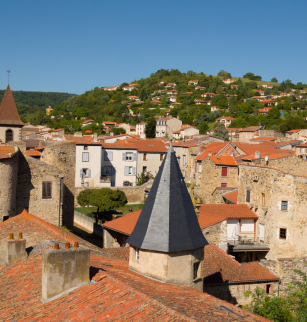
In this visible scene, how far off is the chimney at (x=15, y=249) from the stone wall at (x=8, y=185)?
32.3 feet

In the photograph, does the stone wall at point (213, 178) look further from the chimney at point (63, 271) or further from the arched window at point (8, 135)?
the chimney at point (63, 271)

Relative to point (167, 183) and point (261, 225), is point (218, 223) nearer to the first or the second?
point (261, 225)

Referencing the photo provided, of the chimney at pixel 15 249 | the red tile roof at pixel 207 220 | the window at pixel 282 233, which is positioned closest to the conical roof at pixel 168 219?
the chimney at pixel 15 249

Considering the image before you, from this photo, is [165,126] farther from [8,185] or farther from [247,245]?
[8,185]

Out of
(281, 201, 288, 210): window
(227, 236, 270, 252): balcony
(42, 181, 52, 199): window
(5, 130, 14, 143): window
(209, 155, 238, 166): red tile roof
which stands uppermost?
(5, 130, 14, 143): window

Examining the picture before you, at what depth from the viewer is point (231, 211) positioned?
2664cm

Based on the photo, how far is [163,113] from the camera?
140 meters

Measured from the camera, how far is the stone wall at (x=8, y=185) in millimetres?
19013

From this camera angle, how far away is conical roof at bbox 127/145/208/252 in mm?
10844

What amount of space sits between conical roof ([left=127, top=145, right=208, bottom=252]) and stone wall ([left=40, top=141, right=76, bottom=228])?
1478 cm

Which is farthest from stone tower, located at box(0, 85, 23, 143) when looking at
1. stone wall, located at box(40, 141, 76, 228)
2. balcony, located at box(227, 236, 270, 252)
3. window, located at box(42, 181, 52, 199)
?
balcony, located at box(227, 236, 270, 252)

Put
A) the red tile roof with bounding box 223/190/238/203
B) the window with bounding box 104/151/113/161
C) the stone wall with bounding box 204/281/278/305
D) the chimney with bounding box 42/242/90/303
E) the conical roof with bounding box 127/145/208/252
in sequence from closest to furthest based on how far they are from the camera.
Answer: the chimney with bounding box 42/242/90/303 < the conical roof with bounding box 127/145/208/252 < the stone wall with bounding box 204/281/278/305 < the red tile roof with bounding box 223/190/238/203 < the window with bounding box 104/151/113/161

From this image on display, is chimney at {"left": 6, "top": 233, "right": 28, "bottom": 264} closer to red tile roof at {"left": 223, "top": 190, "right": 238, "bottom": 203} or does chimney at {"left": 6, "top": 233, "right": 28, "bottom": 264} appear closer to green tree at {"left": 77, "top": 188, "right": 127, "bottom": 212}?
red tile roof at {"left": 223, "top": 190, "right": 238, "bottom": 203}

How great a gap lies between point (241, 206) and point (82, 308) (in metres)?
21.7
